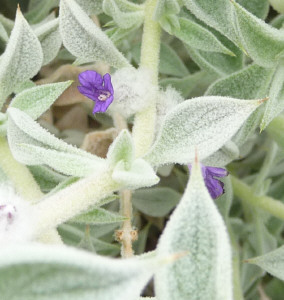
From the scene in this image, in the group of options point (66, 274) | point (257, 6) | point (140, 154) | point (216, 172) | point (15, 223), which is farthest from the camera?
point (257, 6)

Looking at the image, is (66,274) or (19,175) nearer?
(66,274)

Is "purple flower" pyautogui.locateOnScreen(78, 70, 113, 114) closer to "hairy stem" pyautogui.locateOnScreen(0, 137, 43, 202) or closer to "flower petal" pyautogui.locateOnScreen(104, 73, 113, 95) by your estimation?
"flower petal" pyautogui.locateOnScreen(104, 73, 113, 95)

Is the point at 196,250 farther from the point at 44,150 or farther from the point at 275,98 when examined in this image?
the point at 275,98

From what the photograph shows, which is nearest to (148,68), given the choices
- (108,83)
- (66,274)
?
(108,83)

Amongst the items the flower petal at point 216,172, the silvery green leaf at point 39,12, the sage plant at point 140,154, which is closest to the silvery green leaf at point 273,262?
the sage plant at point 140,154

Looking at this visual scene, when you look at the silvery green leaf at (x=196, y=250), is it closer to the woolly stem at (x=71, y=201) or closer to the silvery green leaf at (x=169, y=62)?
the woolly stem at (x=71, y=201)

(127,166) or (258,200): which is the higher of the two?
(127,166)

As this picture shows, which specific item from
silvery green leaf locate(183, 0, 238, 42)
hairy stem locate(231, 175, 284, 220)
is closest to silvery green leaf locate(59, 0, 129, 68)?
silvery green leaf locate(183, 0, 238, 42)
